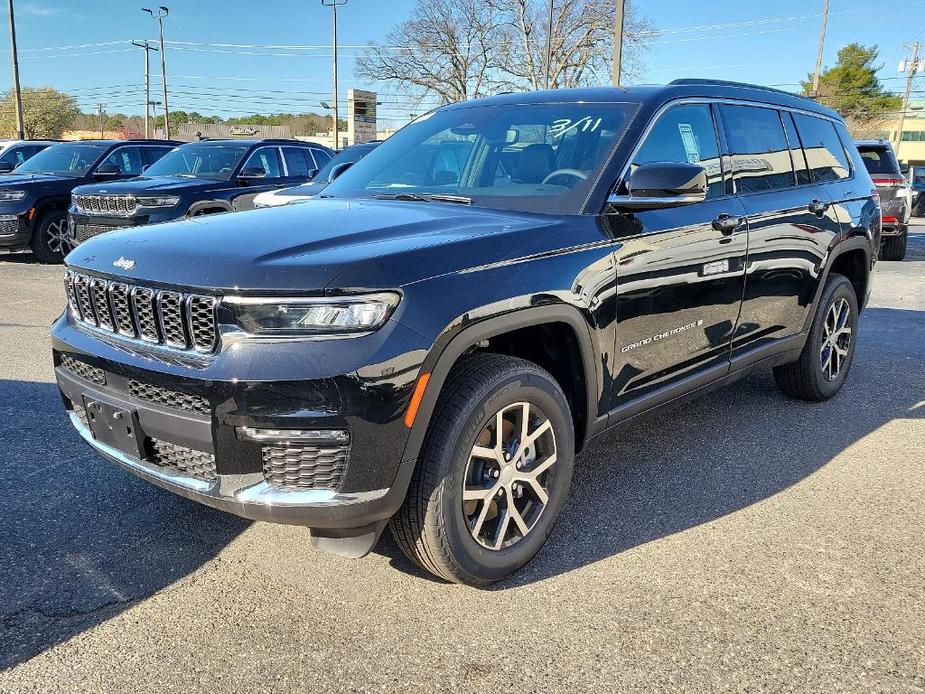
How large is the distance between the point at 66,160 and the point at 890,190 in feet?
43.7

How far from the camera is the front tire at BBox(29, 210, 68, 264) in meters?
11.1

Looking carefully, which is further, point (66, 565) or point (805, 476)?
point (805, 476)

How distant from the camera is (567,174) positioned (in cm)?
332

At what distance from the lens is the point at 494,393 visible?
2.59 m

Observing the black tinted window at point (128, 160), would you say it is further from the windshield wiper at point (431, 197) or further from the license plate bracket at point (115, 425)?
the license plate bracket at point (115, 425)

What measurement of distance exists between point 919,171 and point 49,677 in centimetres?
2908

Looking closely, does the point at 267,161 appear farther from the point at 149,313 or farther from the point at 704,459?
the point at 149,313

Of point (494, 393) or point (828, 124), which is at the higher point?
point (828, 124)

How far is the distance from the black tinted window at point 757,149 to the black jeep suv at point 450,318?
0.07 ft

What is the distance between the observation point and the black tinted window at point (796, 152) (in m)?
4.48

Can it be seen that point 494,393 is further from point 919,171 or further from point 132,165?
point 919,171

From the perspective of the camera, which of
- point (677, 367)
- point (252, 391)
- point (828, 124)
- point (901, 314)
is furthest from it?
point (901, 314)

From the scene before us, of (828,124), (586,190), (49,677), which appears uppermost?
(828,124)

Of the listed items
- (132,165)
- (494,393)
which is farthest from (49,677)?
(132,165)
